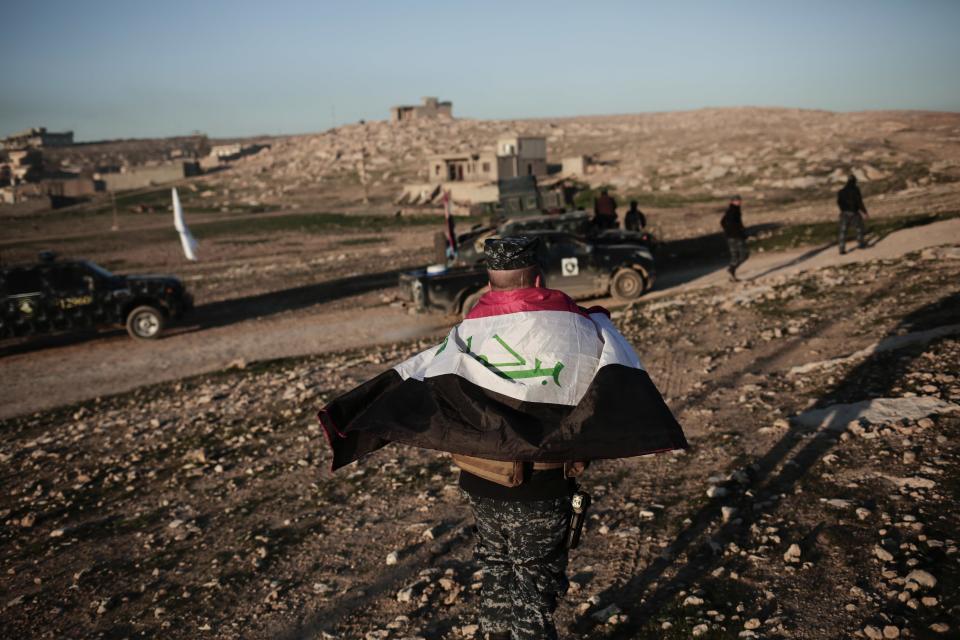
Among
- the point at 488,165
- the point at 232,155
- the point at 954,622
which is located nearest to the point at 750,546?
the point at 954,622

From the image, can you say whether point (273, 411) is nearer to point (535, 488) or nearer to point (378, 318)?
point (378, 318)

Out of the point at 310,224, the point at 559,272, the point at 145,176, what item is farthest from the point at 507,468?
the point at 145,176

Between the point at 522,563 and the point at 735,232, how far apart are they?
11.9m

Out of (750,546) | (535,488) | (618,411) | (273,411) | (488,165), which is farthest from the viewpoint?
(488,165)

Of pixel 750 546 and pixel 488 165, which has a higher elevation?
pixel 488 165

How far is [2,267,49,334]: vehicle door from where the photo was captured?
13.5 meters

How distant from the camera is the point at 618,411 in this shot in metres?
2.92

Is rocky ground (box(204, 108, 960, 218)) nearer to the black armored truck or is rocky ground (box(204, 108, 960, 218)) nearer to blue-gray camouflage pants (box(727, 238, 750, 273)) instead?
blue-gray camouflage pants (box(727, 238, 750, 273))

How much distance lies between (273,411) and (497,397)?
6.68m

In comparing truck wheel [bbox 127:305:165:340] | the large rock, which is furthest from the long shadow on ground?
truck wheel [bbox 127:305:165:340]

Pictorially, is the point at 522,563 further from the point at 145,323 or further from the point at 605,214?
the point at 605,214

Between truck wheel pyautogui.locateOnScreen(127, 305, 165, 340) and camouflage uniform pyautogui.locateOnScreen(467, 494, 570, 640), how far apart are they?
12970 millimetres

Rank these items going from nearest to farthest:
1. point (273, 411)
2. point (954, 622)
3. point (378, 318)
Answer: point (954, 622) → point (273, 411) → point (378, 318)

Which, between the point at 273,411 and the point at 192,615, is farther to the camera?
the point at 273,411
